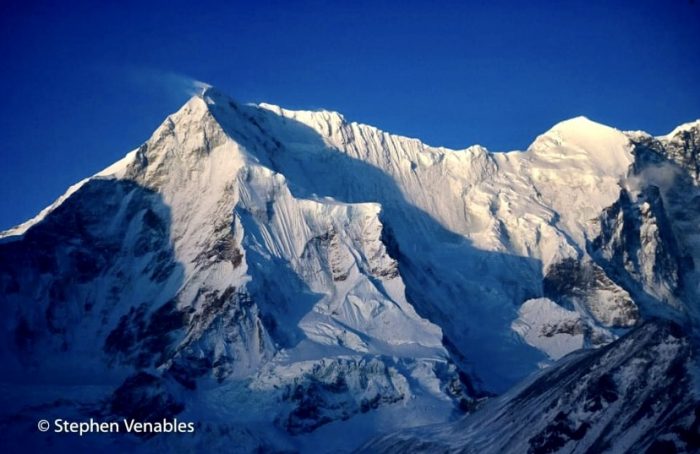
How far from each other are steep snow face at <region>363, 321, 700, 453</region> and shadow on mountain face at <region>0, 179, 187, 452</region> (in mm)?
52253

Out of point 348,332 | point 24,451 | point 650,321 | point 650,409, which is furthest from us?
point 348,332

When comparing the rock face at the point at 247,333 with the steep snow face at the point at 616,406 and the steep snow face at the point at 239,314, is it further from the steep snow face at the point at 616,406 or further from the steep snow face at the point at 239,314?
the steep snow face at the point at 616,406

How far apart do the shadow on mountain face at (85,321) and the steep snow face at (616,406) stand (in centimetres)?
5225

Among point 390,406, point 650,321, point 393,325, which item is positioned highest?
point 393,325

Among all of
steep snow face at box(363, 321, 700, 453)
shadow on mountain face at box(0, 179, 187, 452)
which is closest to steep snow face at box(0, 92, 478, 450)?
shadow on mountain face at box(0, 179, 187, 452)

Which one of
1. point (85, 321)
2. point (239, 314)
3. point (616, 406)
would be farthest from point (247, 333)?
point (616, 406)

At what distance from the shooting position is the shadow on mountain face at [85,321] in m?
165

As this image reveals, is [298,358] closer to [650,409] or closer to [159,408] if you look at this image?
[159,408]

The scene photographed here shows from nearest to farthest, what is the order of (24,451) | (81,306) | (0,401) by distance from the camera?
1. (24,451)
2. (0,401)
3. (81,306)

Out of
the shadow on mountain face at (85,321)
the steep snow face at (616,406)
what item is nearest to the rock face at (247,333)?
the shadow on mountain face at (85,321)

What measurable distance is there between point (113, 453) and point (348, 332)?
1439 inches

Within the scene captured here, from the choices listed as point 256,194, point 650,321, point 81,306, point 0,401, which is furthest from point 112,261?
point 650,321

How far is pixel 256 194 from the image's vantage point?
195 metres

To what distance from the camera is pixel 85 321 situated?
190375 millimetres
